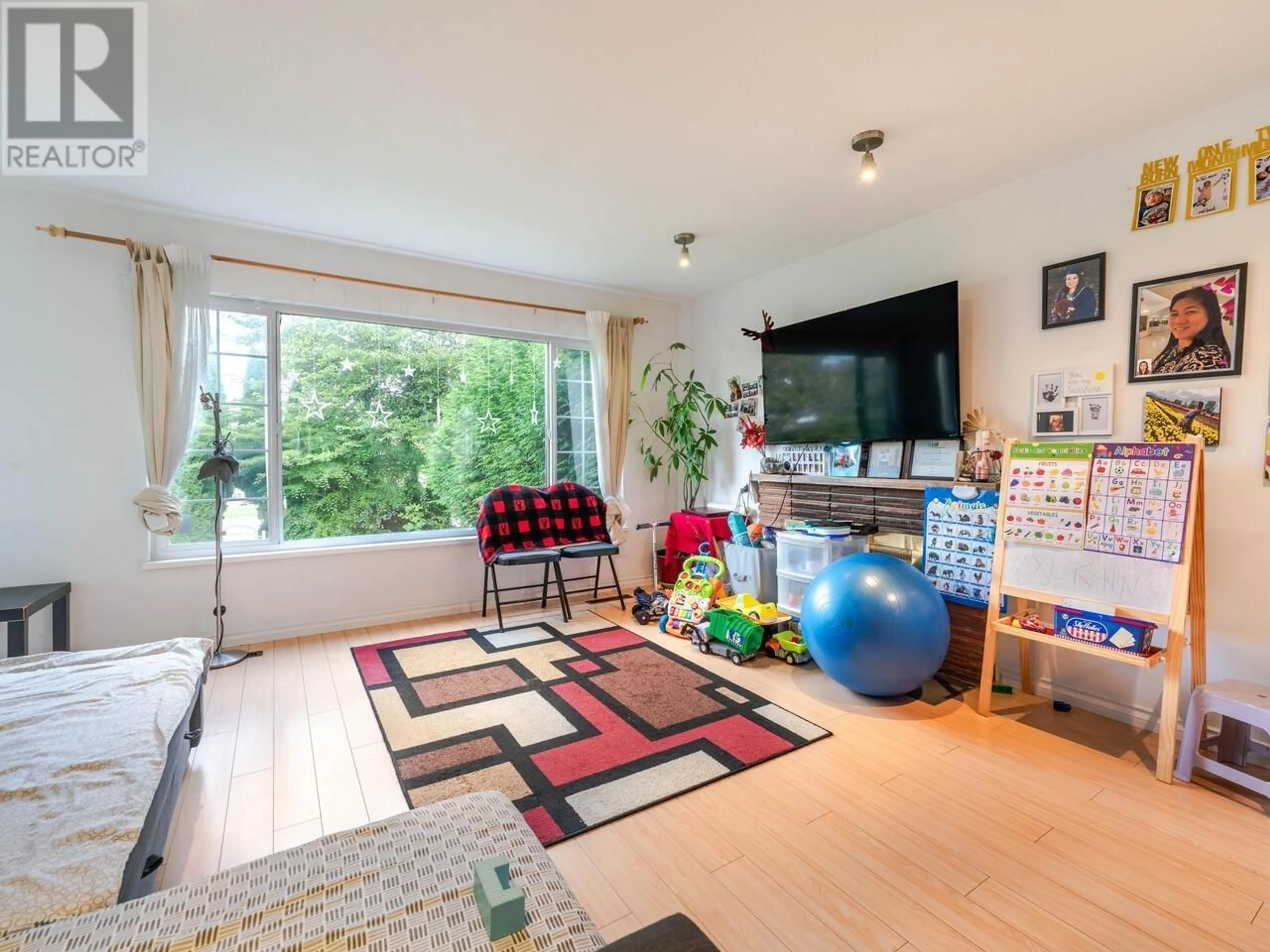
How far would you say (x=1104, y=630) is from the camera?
2172 millimetres

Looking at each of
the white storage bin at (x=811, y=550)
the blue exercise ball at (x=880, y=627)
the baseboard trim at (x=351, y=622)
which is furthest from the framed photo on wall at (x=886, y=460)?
the baseboard trim at (x=351, y=622)

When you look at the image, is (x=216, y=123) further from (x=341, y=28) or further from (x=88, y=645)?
(x=88, y=645)

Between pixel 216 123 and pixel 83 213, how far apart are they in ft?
Answer: 4.65

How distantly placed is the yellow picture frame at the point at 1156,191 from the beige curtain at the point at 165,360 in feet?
15.3

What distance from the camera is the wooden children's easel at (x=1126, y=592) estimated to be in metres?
2.01

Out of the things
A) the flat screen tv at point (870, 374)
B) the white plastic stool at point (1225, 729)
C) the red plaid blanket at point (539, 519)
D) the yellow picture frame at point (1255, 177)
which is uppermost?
the yellow picture frame at point (1255, 177)

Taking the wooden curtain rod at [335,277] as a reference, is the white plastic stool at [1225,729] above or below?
below

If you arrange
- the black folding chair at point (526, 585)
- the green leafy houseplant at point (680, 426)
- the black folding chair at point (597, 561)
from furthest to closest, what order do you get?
the green leafy houseplant at point (680, 426) < the black folding chair at point (597, 561) < the black folding chair at point (526, 585)

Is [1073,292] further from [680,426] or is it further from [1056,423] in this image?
[680,426]

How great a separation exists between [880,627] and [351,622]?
3235 millimetres

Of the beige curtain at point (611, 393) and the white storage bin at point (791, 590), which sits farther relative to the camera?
the beige curtain at point (611, 393)

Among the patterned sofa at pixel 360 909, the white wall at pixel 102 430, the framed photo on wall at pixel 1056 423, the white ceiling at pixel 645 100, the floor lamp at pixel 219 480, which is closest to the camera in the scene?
the patterned sofa at pixel 360 909

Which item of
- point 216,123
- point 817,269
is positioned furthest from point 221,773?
point 817,269

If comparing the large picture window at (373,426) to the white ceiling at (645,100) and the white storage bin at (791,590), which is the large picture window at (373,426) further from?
the white storage bin at (791,590)
